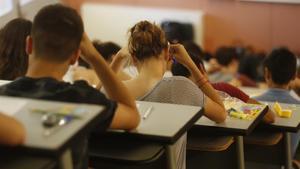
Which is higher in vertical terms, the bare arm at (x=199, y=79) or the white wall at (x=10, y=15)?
the bare arm at (x=199, y=79)

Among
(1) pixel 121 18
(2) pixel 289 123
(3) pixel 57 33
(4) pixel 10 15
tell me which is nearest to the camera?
(3) pixel 57 33

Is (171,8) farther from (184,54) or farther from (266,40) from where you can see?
(184,54)

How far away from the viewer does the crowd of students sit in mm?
1864

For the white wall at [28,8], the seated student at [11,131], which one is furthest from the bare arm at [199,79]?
the white wall at [28,8]

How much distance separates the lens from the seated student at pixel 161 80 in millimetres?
2539

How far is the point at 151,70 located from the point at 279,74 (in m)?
1.47

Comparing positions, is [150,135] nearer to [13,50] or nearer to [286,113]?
[286,113]

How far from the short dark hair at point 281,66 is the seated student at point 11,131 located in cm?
262

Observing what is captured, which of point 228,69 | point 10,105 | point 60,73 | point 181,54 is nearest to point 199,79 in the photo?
point 181,54

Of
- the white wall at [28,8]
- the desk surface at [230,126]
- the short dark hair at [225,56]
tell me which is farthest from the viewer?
the white wall at [28,8]

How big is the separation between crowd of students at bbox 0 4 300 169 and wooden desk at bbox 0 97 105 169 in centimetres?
5

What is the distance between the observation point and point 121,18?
7.91m

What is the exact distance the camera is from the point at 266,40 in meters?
7.40

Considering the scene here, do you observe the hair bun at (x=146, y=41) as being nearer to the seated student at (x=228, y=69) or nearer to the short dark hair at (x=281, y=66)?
the short dark hair at (x=281, y=66)
